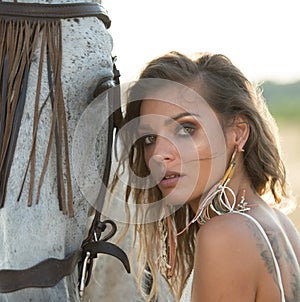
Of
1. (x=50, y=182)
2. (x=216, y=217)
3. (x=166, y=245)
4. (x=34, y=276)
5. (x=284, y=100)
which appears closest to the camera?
(x=34, y=276)

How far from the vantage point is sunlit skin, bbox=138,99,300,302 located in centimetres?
260

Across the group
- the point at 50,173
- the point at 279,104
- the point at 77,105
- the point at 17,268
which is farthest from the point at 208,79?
the point at 279,104

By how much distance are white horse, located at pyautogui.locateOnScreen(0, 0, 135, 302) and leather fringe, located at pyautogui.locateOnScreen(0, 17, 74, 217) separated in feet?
0.04

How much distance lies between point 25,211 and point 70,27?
65 cm

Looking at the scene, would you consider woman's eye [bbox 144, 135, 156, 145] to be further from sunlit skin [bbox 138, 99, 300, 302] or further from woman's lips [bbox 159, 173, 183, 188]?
woman's lips [bbox 159, 173, 183, 188]

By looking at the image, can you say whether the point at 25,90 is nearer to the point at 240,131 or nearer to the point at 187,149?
the point at 187,149

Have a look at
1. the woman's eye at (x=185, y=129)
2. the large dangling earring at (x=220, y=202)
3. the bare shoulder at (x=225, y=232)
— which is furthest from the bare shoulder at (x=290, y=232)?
the woman's eye at (x=185, y=129)

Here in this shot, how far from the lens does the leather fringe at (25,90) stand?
8.38ft

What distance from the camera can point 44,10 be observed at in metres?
2.69

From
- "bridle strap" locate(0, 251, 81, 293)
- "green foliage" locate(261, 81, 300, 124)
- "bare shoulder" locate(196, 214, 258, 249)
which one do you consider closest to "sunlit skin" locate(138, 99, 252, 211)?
"bare shoulder" locate(196, 214, 258, 249)

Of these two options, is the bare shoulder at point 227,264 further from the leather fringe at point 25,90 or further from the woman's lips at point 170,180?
the leather fringe at point 25,90

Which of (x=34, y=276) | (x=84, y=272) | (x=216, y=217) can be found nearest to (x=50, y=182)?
(x=34, y=276)

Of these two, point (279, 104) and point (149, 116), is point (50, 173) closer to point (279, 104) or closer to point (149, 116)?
point (149, 116)

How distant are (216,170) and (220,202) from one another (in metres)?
0.11
